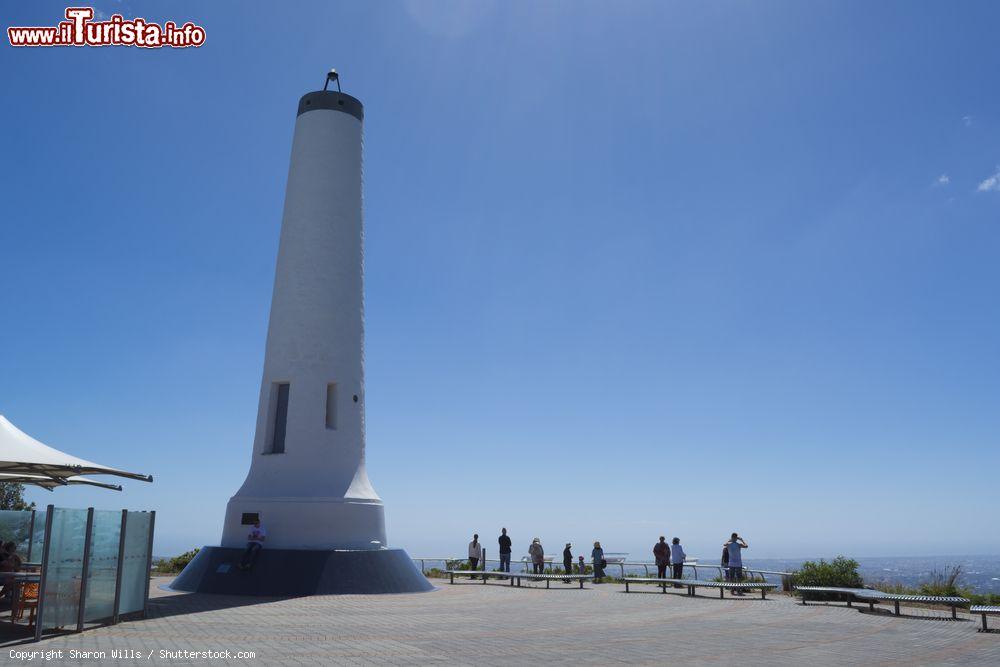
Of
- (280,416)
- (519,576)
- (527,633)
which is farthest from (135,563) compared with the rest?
(519,576)

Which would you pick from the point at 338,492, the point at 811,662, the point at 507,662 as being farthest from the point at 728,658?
the point at 338,492

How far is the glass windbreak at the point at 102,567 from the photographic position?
10805 mm

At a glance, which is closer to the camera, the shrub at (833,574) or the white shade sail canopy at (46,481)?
the white shade sail canopy at (46,481)

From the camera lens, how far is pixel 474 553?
80.2ft

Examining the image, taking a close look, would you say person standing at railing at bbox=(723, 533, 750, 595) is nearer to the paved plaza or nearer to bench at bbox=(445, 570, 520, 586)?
the paved plaza

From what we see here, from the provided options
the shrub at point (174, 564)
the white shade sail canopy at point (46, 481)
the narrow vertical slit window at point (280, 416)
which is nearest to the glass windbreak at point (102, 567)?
the white shade sail canopy at point (46, 481)

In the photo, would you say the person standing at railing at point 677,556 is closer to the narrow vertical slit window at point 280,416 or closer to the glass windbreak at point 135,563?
the narrow vertical slit window at point 280,416

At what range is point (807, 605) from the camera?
16.5 meters

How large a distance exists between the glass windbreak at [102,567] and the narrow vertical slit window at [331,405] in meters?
7.34

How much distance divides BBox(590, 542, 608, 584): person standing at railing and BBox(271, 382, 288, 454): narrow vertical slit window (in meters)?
10.3

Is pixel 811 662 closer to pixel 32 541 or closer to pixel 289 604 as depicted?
pixel 289 604

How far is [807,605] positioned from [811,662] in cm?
812

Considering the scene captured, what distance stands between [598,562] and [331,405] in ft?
32.5

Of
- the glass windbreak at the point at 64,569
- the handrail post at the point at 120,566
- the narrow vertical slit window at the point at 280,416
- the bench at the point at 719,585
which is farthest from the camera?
the narrow vertical slit window at the point at 280,416
